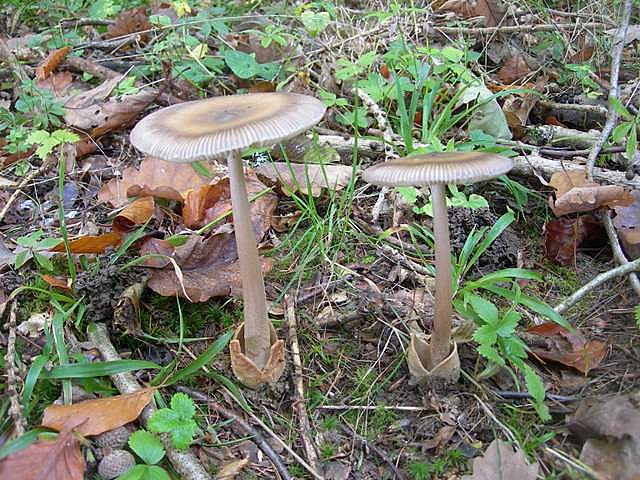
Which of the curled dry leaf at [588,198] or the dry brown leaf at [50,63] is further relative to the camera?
the dry brown leaf at [50,63]

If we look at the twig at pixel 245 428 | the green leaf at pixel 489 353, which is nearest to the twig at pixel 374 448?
the twig at pixel 245 428

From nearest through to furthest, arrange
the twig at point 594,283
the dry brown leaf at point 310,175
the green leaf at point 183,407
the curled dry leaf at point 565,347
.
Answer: the green leaf at point 183,407 < the curled dry leaf at point 565,347 < the twig at point 594,283 < the dry brown leaf at point 310,175

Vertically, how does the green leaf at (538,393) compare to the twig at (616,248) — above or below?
above

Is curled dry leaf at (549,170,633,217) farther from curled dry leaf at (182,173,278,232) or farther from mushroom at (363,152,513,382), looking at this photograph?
curled dry leaf at (182,173,278,232)

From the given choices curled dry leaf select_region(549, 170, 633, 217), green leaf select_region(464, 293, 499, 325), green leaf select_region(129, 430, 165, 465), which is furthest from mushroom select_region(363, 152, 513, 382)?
curled dry leaf select_region(549, 170, 633, 217)

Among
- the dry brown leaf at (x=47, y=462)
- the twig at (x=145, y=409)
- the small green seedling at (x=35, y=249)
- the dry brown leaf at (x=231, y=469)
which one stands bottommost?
the dry brown leaf at (x=231, y=469)

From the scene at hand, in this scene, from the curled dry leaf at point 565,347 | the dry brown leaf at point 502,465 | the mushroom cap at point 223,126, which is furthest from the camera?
the curled dry leaf at point 565,347

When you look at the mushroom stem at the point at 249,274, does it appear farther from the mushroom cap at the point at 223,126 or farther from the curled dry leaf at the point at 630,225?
the curled dry leaf at the point at 630,225
